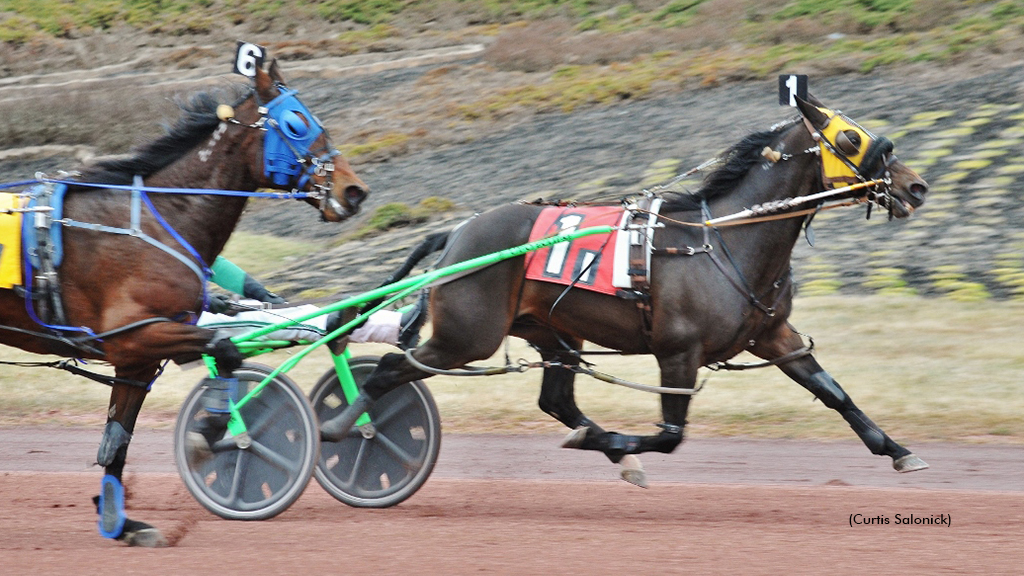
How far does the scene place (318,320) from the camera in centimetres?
578

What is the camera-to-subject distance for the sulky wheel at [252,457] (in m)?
5.29

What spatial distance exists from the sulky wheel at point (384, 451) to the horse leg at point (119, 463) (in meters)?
1.09

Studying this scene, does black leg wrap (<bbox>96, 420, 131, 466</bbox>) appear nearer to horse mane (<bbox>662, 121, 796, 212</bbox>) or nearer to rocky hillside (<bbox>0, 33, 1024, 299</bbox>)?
horse mane (<bbox>662, 121, 796, 212</bbox>)

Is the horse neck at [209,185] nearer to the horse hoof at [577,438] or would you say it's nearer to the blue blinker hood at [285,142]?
the blue blinker hood at [285,142]

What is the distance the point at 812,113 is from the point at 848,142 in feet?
0.75

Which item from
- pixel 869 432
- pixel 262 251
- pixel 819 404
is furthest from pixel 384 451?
pixel 262 251

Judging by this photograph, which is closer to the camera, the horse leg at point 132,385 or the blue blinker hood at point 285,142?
the horse leg at point 132,385

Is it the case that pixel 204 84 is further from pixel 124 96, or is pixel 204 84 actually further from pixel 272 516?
pixel 272 516

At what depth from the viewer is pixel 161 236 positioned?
484 cm

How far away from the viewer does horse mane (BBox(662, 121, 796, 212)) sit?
5711 mm

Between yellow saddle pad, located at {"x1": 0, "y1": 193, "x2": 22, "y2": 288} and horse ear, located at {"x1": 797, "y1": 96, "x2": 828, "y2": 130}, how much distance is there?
11.6ft

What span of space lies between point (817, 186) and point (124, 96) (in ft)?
49.0

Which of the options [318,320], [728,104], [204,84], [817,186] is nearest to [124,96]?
[204,84]

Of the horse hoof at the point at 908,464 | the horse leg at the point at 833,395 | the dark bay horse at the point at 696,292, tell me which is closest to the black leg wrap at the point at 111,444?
the dark bay horse at the point at 696,292
